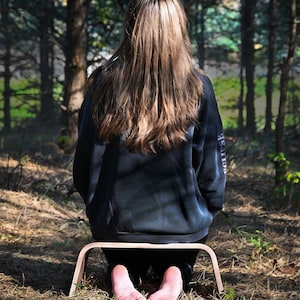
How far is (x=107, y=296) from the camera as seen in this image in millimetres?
3035

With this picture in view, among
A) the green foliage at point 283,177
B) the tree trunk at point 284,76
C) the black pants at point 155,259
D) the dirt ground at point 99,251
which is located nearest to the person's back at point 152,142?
the black pants at point 155,259

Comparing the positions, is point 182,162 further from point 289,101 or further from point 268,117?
point 289,101

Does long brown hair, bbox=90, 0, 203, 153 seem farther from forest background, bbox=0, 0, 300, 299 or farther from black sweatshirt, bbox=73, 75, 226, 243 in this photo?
forest background, bbox=0, 0, 300, 299

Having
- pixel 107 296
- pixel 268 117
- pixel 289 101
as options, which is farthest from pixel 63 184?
pixel 289 101

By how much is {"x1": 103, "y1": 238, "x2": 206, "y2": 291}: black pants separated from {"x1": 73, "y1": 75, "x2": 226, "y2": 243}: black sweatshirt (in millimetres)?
159

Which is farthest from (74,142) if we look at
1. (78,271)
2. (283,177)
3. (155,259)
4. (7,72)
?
(7,72)

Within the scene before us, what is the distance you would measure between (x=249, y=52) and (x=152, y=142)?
1170cm

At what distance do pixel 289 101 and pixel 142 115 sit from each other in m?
12.5

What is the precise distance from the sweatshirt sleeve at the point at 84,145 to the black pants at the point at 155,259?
38 cm

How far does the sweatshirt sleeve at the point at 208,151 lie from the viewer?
2959 millimetres

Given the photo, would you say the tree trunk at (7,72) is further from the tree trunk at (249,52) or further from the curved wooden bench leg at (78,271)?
the curved wooden bench leg at (78,271)

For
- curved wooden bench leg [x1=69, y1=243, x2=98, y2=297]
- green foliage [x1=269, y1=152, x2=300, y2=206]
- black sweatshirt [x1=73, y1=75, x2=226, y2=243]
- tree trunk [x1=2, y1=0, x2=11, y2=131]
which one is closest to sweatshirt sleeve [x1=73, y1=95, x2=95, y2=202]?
black sweatshirt [x1=73, y1=75, x2=226, y2=243]

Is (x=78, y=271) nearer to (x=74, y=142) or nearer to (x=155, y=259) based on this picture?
(x=155, y=259)

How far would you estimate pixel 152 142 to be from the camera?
2869 millimetres
